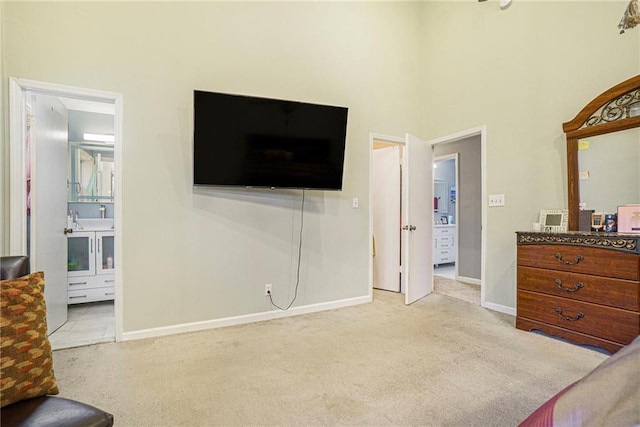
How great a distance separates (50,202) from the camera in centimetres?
267

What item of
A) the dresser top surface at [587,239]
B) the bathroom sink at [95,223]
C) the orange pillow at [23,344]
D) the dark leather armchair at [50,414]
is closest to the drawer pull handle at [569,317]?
the dresser top surface at [587,239]

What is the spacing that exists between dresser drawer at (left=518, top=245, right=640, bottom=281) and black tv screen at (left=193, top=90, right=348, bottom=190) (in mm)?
1796

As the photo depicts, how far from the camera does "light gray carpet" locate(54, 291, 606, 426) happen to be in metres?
1.55

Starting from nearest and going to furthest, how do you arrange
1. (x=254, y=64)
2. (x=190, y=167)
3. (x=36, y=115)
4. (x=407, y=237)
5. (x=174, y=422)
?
(x=174, y=422) → (x=36, y=115) → (x=190, y=167) → (x=254, y=64) → (x=407, y=237)

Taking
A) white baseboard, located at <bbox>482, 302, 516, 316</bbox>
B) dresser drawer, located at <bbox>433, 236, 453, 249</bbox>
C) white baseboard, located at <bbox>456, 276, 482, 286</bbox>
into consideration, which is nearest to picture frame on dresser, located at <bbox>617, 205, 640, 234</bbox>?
white baseboard, located at <bbox>482, 302, 516, 316</bbox>

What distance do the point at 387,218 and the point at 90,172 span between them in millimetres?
4078

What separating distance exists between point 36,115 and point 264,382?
108 inches

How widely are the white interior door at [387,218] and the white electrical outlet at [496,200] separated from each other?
3.68 feet

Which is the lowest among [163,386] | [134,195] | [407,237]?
[163,386]

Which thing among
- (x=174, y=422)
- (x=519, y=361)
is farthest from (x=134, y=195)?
(x=519, y=361)

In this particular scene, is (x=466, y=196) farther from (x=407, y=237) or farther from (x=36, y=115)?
(x=36, y=115)

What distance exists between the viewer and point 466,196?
16.1 feet


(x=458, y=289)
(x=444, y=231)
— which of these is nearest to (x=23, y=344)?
(x=458, y=289)

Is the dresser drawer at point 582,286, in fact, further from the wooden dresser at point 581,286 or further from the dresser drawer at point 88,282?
the dresser drawer at point 88,282
